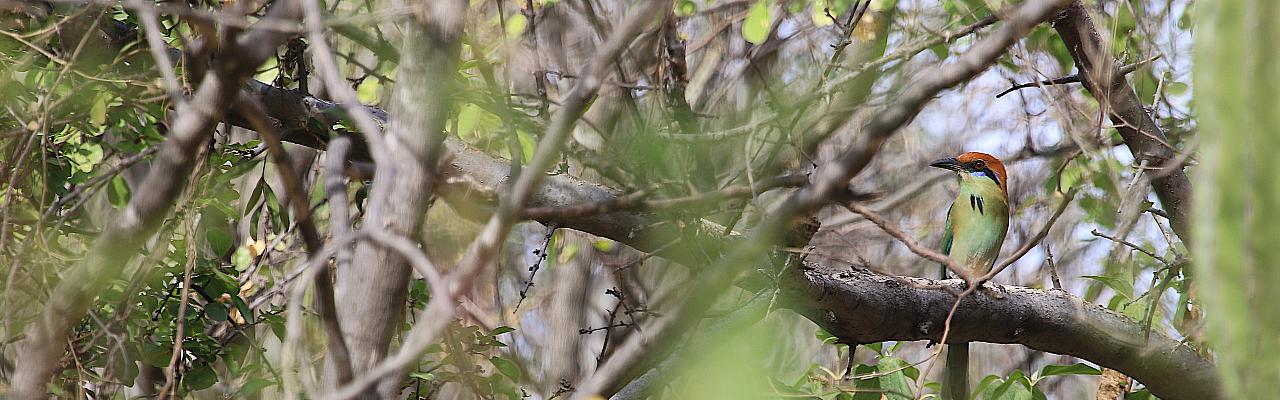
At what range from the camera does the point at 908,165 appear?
21.9ft

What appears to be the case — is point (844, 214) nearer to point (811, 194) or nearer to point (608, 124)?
point (608, 124)

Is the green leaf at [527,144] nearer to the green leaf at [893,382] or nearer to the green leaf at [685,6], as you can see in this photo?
the green leaf at [893,382]

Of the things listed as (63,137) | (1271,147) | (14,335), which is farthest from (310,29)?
(63,137)

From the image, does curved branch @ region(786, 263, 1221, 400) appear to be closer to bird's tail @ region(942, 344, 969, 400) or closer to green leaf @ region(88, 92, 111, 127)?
bird's tail @ region(942, 344, 969, 400)

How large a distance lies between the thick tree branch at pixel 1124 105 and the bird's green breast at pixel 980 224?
1616 millimetres

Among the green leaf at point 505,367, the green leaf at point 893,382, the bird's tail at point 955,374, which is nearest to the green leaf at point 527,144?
the green leaf at point 505,367

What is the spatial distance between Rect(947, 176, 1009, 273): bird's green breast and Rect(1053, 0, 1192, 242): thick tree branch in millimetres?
1616

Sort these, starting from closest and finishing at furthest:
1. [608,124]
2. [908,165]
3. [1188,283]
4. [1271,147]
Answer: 1. [1271,147]
2. [1188,283]
3. [608,124]
4. [908,165]

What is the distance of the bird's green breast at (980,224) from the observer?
4.46 m

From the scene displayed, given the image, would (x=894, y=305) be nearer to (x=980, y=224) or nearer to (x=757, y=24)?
(x=757, y=24)

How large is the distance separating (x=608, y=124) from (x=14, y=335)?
280 cm

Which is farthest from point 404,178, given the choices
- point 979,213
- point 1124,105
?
point 979,213

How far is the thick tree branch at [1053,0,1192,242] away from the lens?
8.45ft

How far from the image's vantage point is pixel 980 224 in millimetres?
4504
